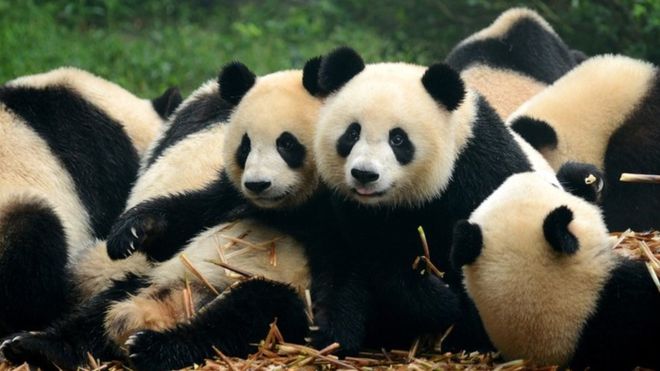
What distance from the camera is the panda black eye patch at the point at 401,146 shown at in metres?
5.00

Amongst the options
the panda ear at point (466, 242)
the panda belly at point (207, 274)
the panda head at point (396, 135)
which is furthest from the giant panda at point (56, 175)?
the panda ear at point (466, 242)

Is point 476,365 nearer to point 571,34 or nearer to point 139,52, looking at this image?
point 571,34

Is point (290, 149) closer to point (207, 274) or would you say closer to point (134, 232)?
point (207, 274)

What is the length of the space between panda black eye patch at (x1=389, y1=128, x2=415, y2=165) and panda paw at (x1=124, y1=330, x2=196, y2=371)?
1.28 meters

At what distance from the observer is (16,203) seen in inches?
247

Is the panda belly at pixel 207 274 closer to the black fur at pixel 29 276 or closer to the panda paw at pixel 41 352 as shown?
the panda paw at pixel 41 352

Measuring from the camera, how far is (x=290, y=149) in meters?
5.41

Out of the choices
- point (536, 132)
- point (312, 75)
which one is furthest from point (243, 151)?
point (536, 132)

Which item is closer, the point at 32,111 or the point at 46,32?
the point at 32,111

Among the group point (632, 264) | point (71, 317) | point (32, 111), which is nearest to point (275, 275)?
point (71, 317)

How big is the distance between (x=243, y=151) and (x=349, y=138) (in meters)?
0.66

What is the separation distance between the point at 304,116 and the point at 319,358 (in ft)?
4.27

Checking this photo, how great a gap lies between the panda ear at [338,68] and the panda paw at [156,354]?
1.40 metres

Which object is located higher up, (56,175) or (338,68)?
(338,68)
